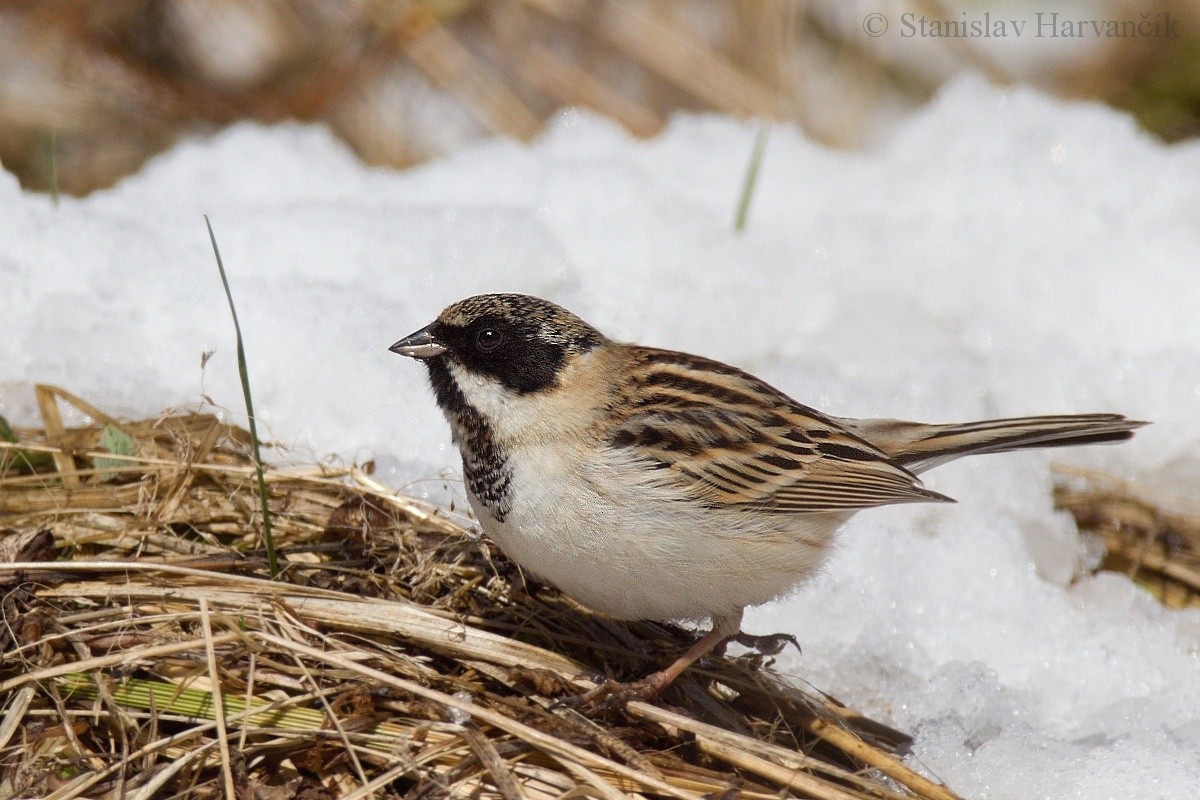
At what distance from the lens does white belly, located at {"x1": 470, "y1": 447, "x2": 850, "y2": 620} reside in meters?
3.61

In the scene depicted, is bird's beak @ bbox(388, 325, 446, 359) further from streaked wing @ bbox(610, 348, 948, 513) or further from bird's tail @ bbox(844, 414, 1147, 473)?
bird's tail @ bbox(844, 414, 1147, 473)

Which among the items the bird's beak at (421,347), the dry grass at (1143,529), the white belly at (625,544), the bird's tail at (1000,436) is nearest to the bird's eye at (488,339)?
the bird's beak at (421,347)

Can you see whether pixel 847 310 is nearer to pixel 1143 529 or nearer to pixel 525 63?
pixel 1143 529

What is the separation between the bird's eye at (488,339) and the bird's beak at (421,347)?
0.39 ft

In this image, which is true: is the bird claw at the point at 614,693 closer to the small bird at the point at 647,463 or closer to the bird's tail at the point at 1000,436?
the small bird at the point at 647,463

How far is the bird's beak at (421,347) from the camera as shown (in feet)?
13.0

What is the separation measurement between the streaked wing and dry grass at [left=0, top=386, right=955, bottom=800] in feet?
1.93

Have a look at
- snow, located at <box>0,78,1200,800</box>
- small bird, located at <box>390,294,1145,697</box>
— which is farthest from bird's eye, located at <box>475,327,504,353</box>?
snow, located at <box>0,78,1200,800</box>

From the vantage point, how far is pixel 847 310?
6180 mm

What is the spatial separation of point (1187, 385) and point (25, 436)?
4.79 m

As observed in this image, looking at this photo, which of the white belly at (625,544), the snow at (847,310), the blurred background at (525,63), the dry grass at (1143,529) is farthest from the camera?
the blurred background at (525,63)

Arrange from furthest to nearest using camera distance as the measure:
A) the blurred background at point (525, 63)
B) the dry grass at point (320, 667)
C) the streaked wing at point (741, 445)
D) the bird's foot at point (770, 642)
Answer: the blurred background at point (525, 63) → the bird's foot at point (770, 642) → the streaked wing at point (741, 445) → the dry grass at point (320, 667)

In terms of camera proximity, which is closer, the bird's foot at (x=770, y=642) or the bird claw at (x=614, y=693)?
the bird claw at (x=614, y=693)

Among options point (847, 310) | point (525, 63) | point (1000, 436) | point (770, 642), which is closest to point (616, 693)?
point (770, 642)
